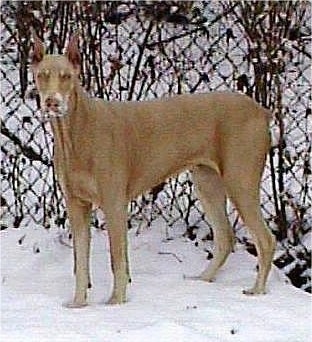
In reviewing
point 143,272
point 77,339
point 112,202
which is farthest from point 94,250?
point 77,339

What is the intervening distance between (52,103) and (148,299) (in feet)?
3.89

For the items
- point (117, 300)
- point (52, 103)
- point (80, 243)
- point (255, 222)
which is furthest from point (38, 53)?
point (255, 222)

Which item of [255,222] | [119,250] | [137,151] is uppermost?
[137,151]

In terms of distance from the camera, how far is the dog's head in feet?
16.9

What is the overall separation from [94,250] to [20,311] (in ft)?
3.53

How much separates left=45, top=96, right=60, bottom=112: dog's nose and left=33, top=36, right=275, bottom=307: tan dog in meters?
0.11

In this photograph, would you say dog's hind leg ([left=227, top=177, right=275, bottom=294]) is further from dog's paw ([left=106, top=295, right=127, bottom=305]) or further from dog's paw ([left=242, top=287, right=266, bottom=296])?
dog's paw ([left=106, top=295, right=127, bottom=305])

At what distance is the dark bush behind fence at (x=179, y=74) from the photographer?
6.56m

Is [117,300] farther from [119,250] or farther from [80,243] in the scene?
[80,243]

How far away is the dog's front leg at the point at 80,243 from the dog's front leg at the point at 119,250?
152 mm

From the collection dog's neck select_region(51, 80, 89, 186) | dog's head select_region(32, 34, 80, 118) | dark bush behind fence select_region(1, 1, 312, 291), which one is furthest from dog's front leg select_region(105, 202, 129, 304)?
dark bush behind fence select_region(1, 1, 312, 291)

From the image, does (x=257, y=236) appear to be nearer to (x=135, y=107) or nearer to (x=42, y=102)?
(x=135, y=107)

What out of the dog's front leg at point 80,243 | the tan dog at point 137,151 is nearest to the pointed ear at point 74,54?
the tan dog at point 137,151

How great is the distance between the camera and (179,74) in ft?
22.1
